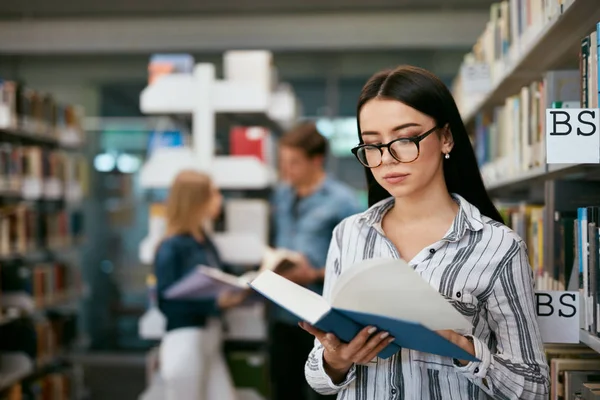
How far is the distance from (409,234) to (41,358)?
13.7 feet

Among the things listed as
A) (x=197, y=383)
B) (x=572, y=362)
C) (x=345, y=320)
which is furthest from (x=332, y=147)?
(x=345, y=320)

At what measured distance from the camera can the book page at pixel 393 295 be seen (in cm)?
118

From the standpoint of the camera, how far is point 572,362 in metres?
1.79

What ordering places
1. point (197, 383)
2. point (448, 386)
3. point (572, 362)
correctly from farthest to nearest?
point (197, 383), point (572, 362), point (448, 386)

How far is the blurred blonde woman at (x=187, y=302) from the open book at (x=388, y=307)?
A: 2348 mm

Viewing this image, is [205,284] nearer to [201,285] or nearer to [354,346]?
[201,285]

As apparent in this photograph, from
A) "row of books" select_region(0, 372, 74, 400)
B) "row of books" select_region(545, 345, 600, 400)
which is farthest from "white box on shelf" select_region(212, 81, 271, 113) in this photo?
"row of books" select_region(545, 345, 600, 400)

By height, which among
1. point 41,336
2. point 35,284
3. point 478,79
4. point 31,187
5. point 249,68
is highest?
point 249,68

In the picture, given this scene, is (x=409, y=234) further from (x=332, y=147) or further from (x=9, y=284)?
(x=332, y=147)

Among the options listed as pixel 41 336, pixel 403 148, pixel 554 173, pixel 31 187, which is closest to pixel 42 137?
pixel 31 187

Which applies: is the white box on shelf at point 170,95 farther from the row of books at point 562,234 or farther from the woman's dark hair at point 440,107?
the woman's dark hair at point 440,107

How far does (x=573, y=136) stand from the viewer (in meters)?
1.48

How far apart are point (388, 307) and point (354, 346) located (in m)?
0.13

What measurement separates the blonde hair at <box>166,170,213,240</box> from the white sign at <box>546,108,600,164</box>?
7.76 ft
